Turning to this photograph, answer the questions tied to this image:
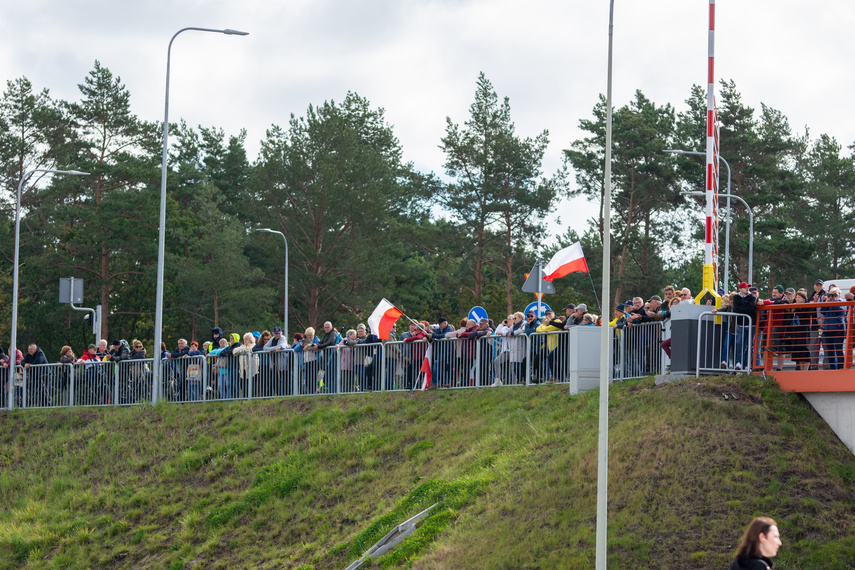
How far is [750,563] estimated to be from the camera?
8469 millimetres

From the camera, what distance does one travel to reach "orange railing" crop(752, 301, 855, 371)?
16203 mm

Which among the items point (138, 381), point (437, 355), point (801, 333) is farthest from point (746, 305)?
point (138, 381)

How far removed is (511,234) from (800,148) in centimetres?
2507

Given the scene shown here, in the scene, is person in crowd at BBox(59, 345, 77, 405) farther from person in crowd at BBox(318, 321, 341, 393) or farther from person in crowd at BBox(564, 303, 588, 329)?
person in crowd at BBox(564, 303, 588, 329)

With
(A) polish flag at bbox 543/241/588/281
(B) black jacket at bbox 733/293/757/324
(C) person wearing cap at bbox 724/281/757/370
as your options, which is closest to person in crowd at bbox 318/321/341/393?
(A) polish flag at bbox 543/241/588/281

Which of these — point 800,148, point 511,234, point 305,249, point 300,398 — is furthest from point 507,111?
point 300,398

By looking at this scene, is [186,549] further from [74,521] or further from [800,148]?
[800,148]

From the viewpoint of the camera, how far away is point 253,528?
1941 cm

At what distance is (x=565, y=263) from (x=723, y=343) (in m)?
5.17

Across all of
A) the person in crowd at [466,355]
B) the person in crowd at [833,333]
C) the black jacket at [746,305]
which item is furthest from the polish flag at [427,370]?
the person in crowd at [833,333]

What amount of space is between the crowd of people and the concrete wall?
56cm

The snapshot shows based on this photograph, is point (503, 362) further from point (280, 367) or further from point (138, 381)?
point (138, 381)

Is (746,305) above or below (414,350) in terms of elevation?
above

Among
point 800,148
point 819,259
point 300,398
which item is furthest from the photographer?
point 800,148
